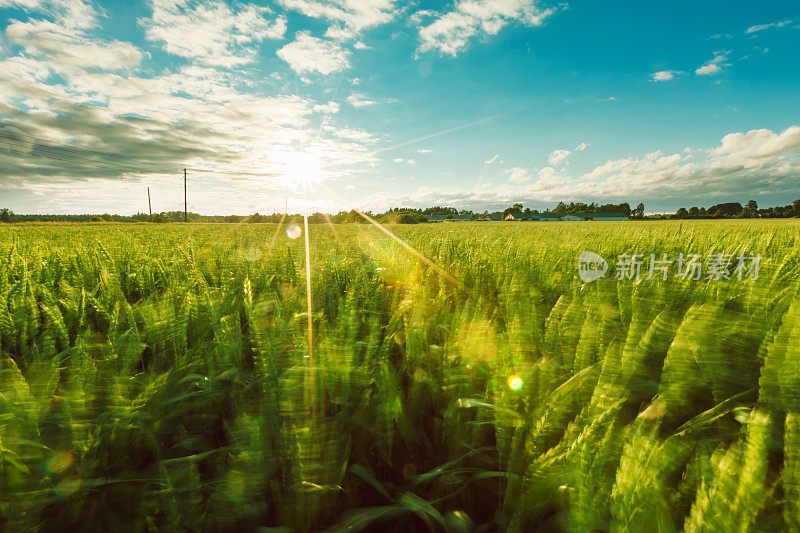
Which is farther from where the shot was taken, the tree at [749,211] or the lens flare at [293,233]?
the tree at [749,211]

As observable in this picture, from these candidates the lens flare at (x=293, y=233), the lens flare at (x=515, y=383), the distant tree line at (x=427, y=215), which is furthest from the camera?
the distant tree line at (x=427, y=215)

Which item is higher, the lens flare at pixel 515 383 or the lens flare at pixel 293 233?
the lens flare at pixel 293 233

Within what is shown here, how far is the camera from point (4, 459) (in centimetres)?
56

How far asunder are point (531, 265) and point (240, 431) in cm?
208

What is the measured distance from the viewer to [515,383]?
31.1 inches

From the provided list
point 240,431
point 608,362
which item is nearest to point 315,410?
point 240,431

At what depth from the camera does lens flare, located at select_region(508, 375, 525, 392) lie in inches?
30.5

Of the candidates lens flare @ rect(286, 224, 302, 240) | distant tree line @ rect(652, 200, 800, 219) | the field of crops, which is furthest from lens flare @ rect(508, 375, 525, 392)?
distant tree line @ rect(652, 200, 800, 219)

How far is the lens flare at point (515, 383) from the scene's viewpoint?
0.78 metres

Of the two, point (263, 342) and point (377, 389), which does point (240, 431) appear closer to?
point (263, 342)

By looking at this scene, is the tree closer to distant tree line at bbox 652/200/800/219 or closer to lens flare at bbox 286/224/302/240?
distant tree line at bbox 652/200/800/219

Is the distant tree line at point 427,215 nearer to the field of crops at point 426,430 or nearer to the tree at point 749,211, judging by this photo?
the tree at point 749,211

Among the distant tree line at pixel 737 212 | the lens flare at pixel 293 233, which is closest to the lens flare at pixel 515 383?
the lens flare at pixel 293 233

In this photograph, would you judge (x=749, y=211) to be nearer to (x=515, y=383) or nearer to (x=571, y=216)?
(x=571, y=216)
